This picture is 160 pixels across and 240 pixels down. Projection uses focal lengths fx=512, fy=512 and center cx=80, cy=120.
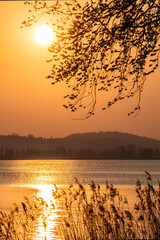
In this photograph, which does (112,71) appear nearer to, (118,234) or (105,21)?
(105,21)

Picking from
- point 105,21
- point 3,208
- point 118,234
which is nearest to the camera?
point 118,234

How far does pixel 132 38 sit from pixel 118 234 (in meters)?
4.95

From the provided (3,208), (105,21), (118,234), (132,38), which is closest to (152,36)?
(132,38)

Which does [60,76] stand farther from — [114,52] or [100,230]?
[100,230]

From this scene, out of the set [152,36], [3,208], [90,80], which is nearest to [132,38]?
[152,36]

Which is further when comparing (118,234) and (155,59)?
(155,59)

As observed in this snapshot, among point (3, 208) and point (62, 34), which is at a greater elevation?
point (62, 34)

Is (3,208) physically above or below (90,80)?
below

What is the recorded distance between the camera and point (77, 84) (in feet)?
42.7

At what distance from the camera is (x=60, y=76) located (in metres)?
13.0

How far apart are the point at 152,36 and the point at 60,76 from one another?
2.59 meters

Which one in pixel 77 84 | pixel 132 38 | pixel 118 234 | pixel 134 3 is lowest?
pixel 118 234

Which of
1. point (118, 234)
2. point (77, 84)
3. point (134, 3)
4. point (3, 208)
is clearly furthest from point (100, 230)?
point (3, 208)

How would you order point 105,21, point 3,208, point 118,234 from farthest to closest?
point 3,208 → point 105,21 → point 118,234
